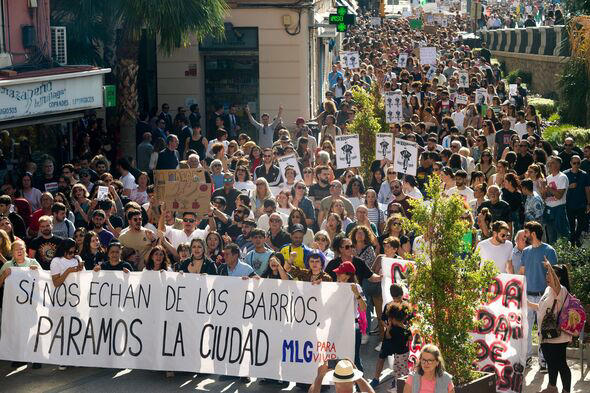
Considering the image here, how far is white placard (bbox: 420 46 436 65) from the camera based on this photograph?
35656mm

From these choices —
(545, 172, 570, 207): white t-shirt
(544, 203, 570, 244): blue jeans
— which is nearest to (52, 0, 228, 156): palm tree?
(545, 172, 570, 207): white t-shirt

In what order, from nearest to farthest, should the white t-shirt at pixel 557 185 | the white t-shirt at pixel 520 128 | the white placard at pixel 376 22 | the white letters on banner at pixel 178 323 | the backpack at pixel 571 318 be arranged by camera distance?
the backpack at pixel 571 318 → the white letters on banner at pixel 178 323 → the white t-shirt at pixel 557 185 → the white t-shirt at pixel 520 128 → the white placard at pixel 376 22

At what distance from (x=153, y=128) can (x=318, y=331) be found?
46.6 feet

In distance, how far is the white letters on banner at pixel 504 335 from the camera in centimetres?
1168

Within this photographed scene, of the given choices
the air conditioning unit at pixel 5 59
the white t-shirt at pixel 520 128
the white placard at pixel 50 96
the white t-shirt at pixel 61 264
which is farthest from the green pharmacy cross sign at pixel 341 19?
→ the white t-shirt at pixel 61 264

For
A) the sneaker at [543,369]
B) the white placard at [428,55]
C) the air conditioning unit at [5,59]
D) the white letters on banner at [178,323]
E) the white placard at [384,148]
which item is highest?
the air conditioning unit at [5,59]

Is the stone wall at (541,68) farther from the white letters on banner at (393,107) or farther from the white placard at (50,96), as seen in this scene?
the white placard at (50,96)

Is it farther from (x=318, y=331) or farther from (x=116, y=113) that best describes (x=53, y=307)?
(x=116, y=113)

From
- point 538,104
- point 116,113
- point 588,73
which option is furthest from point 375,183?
point 538,104

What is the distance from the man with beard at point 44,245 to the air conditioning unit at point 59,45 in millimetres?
9388

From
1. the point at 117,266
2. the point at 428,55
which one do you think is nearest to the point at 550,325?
the point at 117,266

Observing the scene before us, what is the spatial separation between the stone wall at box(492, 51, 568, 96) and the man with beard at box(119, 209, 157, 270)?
2583 centimetres

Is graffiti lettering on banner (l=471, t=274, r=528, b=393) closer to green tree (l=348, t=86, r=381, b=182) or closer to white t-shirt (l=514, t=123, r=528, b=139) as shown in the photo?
green tree (l=348, t=86, r=381, b=182)

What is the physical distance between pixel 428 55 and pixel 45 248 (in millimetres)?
23509
